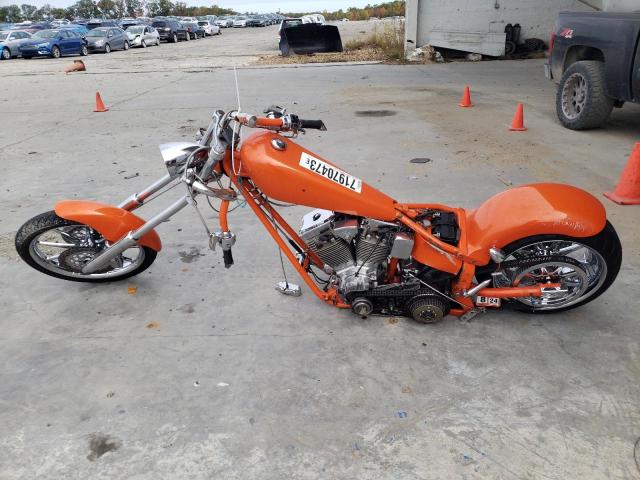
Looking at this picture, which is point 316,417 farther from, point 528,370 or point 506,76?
point 506,76

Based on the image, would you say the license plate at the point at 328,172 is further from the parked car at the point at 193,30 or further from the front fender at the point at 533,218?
→ the parked car at the point at 193,30

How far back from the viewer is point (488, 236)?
2912 millimetres

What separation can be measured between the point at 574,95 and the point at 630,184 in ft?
10.4

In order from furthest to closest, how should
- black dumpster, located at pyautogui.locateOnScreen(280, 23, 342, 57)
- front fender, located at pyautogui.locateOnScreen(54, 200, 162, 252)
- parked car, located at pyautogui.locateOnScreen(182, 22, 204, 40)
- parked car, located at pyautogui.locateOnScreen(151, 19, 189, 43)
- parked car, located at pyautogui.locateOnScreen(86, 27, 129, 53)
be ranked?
parked car, located at pyautogui.locateOnScreen(182, 22, 204, 40) < parked car, located at pyautogui.locateOnScreen(151, 19, 189, 43) < parked car, located at pyautogui.locateOnScreen(86, 27, 129, 53) < black dumpster, located at pyautogui.locateOnScreen(280, 23, 342, 57) < front fender, located at pyautogui.locateOnScreen(54, 200, 162, 252)

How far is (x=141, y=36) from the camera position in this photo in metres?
29.5

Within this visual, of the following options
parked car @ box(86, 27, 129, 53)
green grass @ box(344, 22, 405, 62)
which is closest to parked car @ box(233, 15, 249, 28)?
parked car @ box(86, 27, 129, 53)

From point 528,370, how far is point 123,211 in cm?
276

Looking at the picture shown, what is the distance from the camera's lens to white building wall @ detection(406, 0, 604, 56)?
1579 cm

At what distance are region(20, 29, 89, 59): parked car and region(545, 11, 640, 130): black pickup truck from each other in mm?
23653

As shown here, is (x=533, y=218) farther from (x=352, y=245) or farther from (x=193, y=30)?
(x=193, y=30)

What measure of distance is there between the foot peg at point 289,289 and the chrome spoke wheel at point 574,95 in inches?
220

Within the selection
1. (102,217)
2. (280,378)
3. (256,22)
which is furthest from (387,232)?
(256,22)

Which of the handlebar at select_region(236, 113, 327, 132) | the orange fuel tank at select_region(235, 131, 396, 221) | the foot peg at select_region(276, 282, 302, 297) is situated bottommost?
the foot peg at select_region(276, 282, 302, 297)

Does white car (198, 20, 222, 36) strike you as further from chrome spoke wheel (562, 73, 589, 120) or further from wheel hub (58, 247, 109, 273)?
wheel hub (58, 247, 109, 273)
